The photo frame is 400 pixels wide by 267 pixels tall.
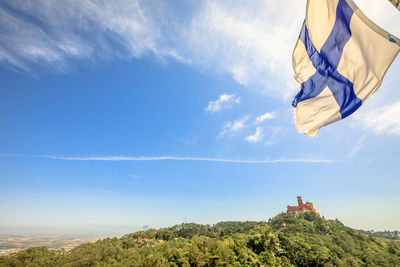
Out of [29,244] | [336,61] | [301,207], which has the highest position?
[301,207]

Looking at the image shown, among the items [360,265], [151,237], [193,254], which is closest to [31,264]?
[193,254]

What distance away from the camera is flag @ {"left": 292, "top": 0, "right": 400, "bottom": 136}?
11.8 ft

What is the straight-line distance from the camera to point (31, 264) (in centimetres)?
3803

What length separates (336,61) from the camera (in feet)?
14.9

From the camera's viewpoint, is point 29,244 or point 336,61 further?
point 29,244

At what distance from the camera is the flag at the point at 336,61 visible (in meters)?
3.61

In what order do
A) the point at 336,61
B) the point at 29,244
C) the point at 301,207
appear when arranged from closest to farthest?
the point at 336,61 < the point at 301,207 < the point at 29,244

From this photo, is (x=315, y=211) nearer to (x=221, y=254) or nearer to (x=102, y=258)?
(x=221, y=254)

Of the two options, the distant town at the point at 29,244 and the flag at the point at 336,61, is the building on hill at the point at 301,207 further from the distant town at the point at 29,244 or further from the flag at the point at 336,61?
the flag at the point at 336,61

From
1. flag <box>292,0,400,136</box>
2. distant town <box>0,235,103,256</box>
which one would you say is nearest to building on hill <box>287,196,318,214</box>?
distant town <box>0,235,103,256</box>

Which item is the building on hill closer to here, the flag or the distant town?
the distant town

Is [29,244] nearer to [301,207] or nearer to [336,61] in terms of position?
[301,207]

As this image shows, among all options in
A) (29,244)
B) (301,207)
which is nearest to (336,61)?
(301,207)

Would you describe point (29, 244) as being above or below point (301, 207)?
below
